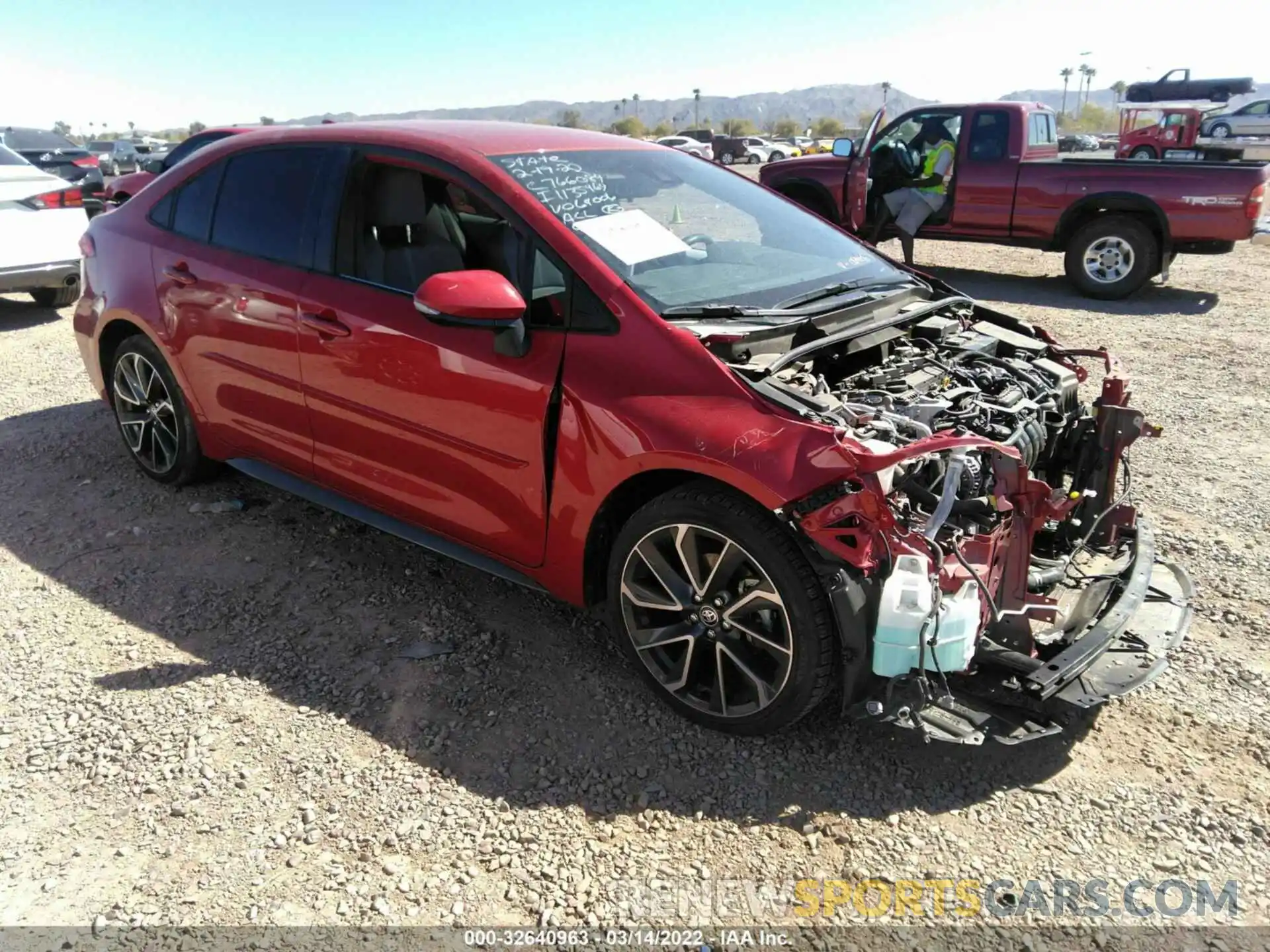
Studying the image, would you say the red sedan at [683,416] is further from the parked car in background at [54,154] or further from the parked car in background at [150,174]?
the parked car in background at [54,154]

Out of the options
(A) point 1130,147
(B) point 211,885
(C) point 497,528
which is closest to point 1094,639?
(C) point 497,528

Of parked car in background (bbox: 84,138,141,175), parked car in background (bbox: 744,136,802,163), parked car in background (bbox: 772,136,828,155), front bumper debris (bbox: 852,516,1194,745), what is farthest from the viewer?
parked car in background (bbox: 772,136,828,155)

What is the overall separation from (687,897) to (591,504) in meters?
1.19

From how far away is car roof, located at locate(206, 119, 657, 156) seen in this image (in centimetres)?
338

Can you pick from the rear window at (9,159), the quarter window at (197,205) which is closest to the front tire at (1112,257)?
the quarter window at (197,205)

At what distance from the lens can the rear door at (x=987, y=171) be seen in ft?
32.8

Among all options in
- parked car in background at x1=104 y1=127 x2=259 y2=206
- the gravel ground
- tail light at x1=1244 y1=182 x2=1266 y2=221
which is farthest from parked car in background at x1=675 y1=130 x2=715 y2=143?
the gravel ground

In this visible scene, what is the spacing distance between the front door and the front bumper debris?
4.40ft

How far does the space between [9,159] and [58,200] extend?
3.31ft

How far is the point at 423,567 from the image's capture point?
3.96m

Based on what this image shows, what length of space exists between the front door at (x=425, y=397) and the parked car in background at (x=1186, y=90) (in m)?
36.9

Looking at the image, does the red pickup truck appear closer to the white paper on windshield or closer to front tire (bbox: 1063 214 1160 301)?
front tire (bbox: 1063 214 1160 301)

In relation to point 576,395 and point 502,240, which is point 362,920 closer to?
point 576,395

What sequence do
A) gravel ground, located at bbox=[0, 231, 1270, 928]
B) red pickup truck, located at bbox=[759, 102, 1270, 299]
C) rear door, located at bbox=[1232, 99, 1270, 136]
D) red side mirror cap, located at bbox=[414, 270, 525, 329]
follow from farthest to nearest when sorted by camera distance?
rear door, located at bbox=[1232, 99, 1270, 136] → red pickup truck, located at bbox=[759, 102, 1270, 299] → red side mirror cap, located at bbox=[414, 270, 525, 329] → gravel ground, located at bbox=[0, 231, 1270, 928]
